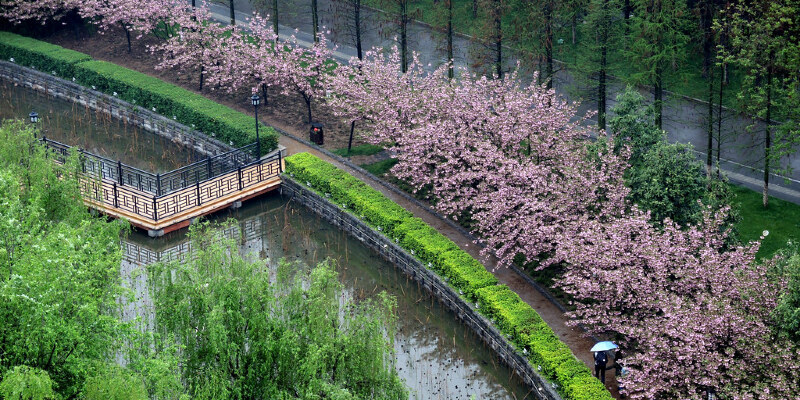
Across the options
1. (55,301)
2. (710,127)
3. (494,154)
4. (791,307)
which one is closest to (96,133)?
(494,154)

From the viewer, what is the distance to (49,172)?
41125mm

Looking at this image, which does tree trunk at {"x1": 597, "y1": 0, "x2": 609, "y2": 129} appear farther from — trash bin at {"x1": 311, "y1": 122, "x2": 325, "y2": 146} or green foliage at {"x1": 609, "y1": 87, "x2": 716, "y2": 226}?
trash bin at {"x1": 311, "y1": 122, "x2": 325, "y2": 146}

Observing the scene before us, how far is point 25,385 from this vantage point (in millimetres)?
26766

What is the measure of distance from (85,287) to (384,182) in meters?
24.8

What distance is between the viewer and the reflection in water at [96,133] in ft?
186

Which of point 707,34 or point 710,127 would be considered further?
point 707,34

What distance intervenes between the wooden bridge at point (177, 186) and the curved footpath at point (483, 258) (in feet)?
9.36

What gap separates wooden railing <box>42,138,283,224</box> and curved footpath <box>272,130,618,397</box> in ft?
9.95

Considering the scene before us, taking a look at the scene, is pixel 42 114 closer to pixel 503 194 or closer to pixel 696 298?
pixel 503 194

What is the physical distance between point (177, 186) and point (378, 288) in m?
12.8

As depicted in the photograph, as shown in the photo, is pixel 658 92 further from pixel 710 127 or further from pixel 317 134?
pixel 317 134

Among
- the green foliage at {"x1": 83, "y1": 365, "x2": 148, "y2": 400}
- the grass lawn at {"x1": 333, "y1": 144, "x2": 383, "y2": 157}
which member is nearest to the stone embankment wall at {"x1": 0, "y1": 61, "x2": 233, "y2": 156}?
the grass lawn at {"x1": 333, "y1": 144, "x2": 383, "y2": 157}

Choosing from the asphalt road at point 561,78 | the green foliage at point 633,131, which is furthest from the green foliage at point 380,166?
the green foliage at point 633,131

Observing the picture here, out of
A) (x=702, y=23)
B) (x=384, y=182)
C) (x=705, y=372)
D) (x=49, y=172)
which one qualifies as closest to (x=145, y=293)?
(x=49, y=172)
